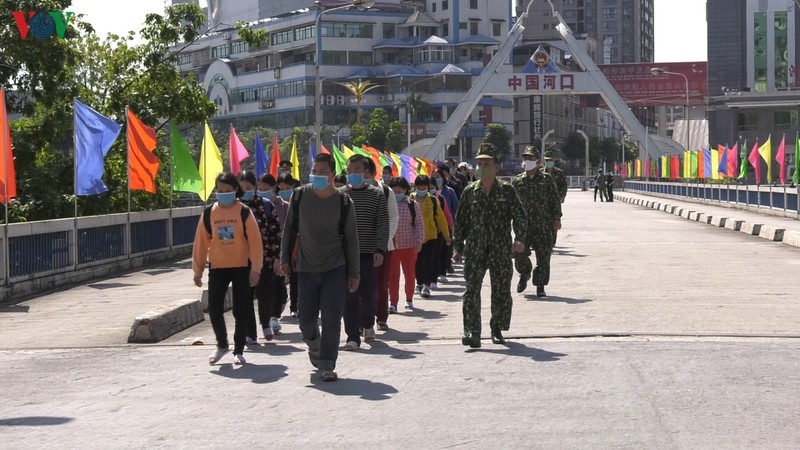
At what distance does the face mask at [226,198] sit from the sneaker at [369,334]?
2.09 metres

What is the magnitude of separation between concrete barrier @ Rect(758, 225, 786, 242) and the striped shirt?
1845 cm

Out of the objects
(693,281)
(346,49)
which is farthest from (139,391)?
(346,49)

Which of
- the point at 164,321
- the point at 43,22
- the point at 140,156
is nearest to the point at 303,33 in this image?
the point at 43,22

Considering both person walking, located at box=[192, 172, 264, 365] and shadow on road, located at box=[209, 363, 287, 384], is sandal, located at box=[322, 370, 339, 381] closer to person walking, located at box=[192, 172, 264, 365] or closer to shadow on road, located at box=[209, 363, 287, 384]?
→ shadow on road, located at box=[209, 363, 287, 384]

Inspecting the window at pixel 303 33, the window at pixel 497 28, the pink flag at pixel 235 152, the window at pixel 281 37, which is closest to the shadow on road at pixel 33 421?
the pink flag at pixel 235 152

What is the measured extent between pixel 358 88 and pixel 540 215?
11371 centimetres

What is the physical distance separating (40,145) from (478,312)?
19328 millimetres

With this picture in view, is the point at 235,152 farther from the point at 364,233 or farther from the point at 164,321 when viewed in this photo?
the point at 364,233

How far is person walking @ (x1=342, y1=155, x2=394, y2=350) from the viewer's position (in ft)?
36.2

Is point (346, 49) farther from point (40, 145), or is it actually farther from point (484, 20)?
point (40, 145)

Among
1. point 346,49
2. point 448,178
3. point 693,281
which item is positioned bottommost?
point 693,281

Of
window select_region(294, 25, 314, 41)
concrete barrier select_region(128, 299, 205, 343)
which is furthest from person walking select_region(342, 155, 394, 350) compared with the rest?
window select_region(294, 25, 314, 41)

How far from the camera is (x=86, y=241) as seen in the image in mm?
20734

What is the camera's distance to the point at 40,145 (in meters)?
27.9
